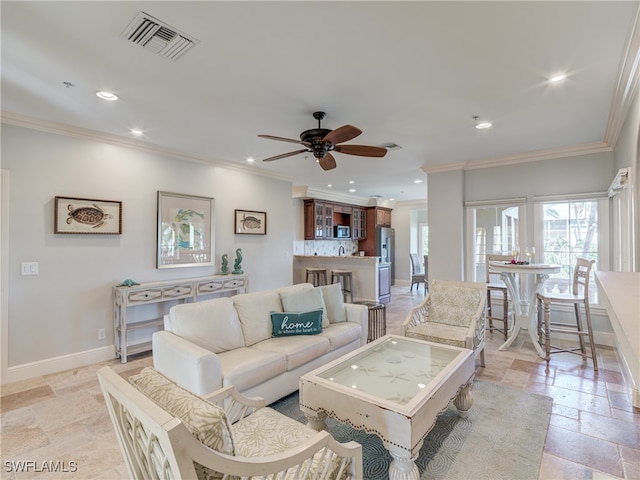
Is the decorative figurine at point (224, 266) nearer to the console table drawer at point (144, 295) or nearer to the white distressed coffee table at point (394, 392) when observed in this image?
the console table drawer at point (144, 295)

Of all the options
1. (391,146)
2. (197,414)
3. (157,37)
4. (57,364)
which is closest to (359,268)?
(391,146)

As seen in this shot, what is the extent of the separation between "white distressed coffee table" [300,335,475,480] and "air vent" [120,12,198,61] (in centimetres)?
228

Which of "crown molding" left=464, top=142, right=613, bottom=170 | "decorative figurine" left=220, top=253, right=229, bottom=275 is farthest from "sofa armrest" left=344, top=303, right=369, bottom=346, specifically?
"crown molding" left=464, top=142, right=613, bottom=170

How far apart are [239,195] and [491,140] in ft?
12.2

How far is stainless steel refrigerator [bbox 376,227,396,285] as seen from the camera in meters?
9.20

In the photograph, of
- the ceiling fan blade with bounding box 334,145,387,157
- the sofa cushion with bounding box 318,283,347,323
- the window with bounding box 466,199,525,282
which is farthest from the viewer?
the window with bounding box 466,199,525,282

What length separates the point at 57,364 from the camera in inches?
136

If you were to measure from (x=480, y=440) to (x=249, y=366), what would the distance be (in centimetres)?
168

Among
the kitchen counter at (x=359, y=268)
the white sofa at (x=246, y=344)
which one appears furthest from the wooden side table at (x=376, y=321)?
the kitchen counter at (x=359, y=268)

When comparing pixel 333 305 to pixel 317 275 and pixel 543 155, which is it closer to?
pixel 317 275

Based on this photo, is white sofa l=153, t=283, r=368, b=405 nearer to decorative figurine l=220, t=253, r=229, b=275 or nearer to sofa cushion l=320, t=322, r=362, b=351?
sofa cushion l=320, t=322, r=362, b=351

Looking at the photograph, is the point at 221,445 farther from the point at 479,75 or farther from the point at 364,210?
the point at 364,210

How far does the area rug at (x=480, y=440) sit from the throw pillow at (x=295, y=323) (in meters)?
0.58

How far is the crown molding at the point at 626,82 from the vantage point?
195 centimetres
